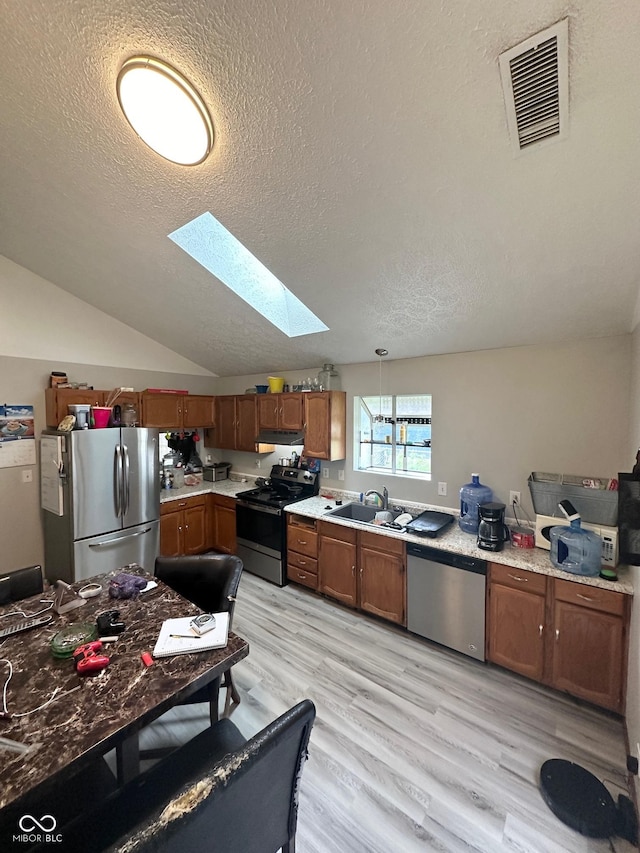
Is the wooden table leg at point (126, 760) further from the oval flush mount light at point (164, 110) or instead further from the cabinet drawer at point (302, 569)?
the oval flush mount light at point (164, 110)

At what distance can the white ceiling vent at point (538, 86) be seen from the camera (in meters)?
0.99

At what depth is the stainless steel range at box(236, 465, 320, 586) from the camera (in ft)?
11.3

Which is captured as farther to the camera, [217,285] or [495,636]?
[217,285]

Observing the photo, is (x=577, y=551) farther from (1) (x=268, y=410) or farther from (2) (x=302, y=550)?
(1) (x=268, y=410)

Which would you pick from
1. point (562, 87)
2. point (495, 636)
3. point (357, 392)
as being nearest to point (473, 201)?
point (562, 87)

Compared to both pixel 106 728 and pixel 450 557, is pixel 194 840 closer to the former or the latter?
pixel 106 728

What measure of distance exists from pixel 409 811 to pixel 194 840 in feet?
4.57

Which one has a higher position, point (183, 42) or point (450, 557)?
point (183, 42)

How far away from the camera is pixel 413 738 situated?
186 cm

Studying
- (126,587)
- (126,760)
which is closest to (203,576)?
(126,587)

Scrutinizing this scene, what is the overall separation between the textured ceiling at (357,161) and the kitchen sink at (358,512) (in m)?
1.80

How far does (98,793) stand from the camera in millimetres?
1202

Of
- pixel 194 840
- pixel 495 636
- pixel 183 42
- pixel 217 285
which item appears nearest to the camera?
pixel 194 840

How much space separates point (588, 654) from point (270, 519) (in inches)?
105
